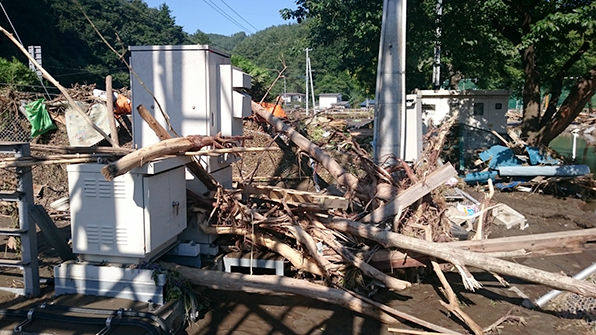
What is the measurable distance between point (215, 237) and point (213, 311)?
1145 mm

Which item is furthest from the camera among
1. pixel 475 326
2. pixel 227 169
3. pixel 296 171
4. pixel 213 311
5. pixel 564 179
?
pixel 564 179

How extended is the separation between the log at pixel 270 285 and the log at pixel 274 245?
1.52 ft

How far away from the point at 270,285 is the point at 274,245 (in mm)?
729

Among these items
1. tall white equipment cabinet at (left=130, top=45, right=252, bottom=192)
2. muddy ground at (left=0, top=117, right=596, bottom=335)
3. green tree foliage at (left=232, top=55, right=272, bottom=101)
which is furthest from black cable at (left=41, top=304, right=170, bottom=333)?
green tree foliage at (left=232, top=55, right=272, bottom=101)

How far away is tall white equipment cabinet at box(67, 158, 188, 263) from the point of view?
4.29 metres

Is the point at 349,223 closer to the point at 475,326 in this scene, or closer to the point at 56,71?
the point at 475,326

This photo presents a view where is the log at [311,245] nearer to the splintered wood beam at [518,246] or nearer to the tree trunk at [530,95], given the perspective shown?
the splintered wood beam at [518,246]

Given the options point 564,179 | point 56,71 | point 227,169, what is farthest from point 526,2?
point 56,71

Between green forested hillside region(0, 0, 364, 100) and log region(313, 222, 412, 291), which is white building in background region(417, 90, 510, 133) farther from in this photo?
green forested hillside region(0, 0, 364, 100)

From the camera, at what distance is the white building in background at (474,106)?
15508mm

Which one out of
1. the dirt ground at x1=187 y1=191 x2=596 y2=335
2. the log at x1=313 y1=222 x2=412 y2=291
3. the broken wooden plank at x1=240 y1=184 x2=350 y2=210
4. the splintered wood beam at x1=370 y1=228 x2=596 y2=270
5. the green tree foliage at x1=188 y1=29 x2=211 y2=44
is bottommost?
the dirt ground at x1=187 y1=191 x2=596 y2=335

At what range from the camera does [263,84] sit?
16406 mm

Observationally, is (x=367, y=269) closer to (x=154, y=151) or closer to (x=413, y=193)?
(x=413, y=193)

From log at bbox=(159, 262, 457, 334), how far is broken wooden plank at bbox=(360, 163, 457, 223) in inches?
41.1
